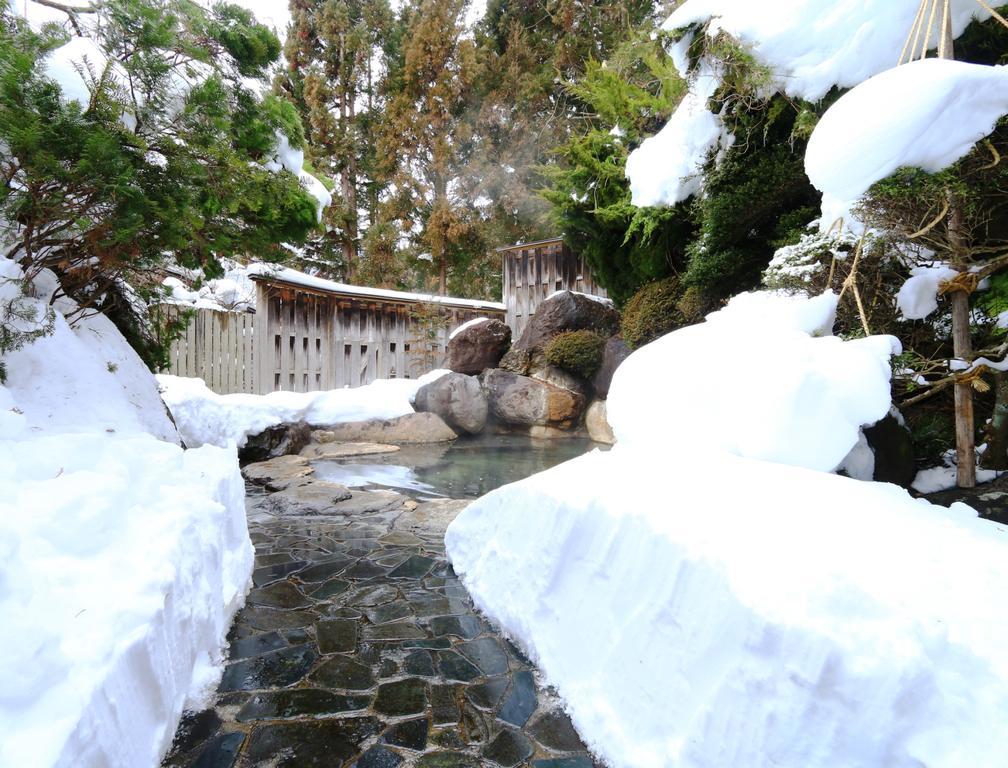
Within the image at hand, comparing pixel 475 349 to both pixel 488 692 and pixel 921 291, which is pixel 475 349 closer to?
pixel 921 291

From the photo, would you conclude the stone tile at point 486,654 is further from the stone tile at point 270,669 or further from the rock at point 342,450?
the rock at point 342,450

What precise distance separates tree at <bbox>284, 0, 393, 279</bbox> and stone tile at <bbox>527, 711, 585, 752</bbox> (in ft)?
59.2

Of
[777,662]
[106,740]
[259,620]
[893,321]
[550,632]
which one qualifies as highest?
[893,321]

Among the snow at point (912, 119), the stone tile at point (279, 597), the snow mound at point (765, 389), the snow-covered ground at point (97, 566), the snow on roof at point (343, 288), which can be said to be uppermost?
the snow on roof at point (343, 288)

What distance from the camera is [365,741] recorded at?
2.12 m

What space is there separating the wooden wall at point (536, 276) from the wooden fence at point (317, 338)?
813 mm

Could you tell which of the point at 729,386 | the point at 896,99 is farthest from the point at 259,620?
the point at 896,99

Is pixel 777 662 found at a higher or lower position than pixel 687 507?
lower

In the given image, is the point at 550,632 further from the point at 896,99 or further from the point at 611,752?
the point at 896,99

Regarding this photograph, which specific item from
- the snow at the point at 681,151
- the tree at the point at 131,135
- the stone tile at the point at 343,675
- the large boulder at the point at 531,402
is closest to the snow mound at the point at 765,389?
the stone tile at the point at 343,675

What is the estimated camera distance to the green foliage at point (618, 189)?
864 cm

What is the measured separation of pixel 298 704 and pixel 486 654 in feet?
3.17

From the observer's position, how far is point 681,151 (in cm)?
709

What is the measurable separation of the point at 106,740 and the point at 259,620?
175 centimetres
